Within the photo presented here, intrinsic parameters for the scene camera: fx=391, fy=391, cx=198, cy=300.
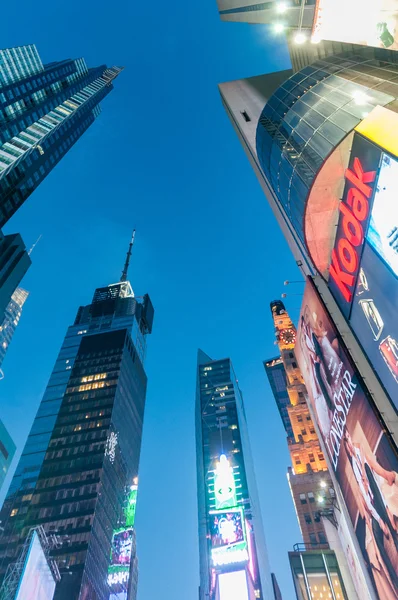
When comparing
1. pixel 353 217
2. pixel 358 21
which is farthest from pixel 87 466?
pixel 358 21

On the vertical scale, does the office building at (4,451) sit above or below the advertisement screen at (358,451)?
above

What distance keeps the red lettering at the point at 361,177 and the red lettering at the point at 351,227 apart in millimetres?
1580

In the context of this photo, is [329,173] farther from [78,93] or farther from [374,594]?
[78,93]

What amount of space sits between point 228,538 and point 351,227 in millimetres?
31909

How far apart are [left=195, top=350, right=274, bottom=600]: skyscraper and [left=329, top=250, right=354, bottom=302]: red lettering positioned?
20765 millimetres

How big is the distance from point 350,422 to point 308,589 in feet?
95.9

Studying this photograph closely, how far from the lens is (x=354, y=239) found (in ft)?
67.0

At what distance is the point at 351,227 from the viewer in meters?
20.9

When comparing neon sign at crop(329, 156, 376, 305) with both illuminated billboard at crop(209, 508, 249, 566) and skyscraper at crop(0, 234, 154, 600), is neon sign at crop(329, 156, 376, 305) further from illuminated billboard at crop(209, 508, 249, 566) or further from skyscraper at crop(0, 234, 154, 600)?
skyscraper at crop(0, 234, 154, 600)

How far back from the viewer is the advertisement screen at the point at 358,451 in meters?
15.3

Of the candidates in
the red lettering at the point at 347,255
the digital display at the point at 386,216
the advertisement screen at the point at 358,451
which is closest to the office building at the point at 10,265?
the advertisement screen at the point at 358,451

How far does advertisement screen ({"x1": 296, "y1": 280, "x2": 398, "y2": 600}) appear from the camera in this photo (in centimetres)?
1527

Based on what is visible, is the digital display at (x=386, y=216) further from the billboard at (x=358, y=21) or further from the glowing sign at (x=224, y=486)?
the glowing sign at (x=224, y=486)

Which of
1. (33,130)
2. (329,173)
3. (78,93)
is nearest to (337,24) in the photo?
(329,173)
